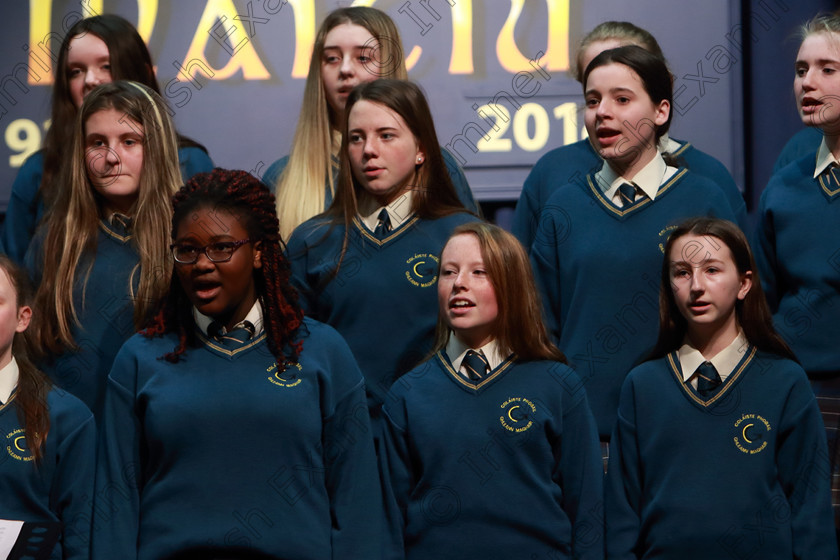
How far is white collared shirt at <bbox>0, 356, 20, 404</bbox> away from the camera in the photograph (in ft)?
8.56

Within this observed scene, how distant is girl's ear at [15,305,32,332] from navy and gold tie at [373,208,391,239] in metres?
0.82

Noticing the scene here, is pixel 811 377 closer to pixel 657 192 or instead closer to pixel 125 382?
pixel 657 192

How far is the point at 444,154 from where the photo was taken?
3254 mm

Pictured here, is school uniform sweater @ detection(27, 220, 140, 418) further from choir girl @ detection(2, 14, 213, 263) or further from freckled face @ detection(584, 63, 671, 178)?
freckled face @ detection(584, 63, 671, 178)

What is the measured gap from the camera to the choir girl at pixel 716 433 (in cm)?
253

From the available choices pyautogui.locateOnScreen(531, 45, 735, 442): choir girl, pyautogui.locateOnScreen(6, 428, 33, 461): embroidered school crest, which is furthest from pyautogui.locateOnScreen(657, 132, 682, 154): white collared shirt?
pyautogui.locateOnScreen(6, 428, 33, 461): embroidered school crest

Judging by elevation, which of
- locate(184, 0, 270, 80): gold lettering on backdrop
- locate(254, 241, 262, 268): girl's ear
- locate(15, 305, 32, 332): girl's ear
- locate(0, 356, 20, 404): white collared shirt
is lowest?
locate(0, 356, 20, 404): white collared shirt

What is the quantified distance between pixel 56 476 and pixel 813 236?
1925mm

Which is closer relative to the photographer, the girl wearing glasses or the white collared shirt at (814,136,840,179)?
the girl wearing glasses

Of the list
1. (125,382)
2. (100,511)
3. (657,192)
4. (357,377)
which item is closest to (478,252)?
(357,377)

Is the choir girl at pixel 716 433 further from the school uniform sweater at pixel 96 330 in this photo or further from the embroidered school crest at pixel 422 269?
the school uniform sweater at pixel 96 330

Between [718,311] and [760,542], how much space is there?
0.50 metres

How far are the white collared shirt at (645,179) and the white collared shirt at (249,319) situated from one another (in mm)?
987

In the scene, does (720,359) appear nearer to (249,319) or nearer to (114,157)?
(249,319)
